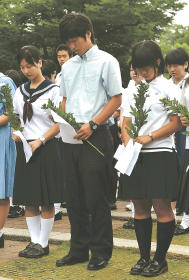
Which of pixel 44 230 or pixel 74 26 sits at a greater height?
pixel 74 26

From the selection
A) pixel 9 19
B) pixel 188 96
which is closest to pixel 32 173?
pixel 188 96

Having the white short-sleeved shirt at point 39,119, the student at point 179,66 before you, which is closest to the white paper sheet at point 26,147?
the white short-sleeved shirt at point 39,119

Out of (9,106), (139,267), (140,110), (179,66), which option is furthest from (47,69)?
(139,267)

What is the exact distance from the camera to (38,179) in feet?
18.6

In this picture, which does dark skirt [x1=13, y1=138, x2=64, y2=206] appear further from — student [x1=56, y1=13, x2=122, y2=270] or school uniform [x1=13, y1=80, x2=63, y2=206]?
student [x1=56, y1=13, x2=122, y2=270]

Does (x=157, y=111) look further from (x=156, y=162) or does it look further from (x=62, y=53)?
(x=62, y=53)

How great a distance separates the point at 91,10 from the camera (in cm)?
2408

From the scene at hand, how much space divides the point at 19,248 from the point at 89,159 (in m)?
1.67

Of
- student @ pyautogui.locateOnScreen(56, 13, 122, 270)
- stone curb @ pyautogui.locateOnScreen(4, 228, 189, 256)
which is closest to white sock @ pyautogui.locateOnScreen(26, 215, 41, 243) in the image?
stone curb @ pyautogui.locateOnScreen(4, 228, 189, 256)

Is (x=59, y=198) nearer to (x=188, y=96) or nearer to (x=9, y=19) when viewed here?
(x=188, y=96)

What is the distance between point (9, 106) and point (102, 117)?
3.67ft

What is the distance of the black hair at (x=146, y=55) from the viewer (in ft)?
15.1

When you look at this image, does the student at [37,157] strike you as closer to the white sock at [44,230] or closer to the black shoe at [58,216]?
the white sock at [44,230]

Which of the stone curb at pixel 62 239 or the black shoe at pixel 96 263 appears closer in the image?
the black shoe at pixel 96 263
